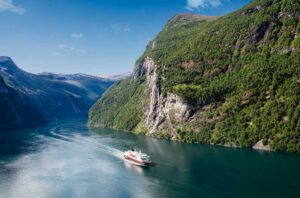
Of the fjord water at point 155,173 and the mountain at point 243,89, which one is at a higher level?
the mountain at point 243,89

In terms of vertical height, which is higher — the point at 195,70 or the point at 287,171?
the point at 195,70

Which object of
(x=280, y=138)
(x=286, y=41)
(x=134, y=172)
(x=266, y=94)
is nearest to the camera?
(x=134, y=172)

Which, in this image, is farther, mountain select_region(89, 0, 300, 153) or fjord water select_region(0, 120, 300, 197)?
mountain select_region(89, 0, 300, 153)

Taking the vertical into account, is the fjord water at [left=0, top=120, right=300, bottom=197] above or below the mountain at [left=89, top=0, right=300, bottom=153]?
below

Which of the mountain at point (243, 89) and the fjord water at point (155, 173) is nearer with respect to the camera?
the fjord water at point (155, 173)

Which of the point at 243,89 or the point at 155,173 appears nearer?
the point at 155,173

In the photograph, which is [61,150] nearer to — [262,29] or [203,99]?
[203,99]

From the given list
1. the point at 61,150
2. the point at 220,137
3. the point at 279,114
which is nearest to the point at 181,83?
the point at 220,137

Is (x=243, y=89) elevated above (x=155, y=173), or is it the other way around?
(x=243, y=89)
